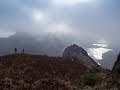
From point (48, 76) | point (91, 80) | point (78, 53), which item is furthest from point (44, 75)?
point (78, 53)

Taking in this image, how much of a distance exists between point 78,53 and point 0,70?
39468mm

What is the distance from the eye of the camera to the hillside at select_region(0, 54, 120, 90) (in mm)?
37562

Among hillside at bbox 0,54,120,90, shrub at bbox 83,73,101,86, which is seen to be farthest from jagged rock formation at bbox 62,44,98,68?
shrub at bbox 83,73,101,86

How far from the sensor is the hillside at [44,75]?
37.6m

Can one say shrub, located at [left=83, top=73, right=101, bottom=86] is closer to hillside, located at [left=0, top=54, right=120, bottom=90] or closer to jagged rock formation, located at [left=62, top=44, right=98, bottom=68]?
hillside, located at [left=0, top=54, right=120, bottom=90]

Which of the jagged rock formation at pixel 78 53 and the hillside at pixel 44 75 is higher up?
the jagged rock formation at pixel 78 53

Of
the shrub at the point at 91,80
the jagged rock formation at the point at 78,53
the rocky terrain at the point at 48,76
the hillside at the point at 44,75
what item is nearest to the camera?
the hillside at the point at 44,75

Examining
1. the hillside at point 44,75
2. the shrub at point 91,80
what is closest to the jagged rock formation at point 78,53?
the hillside at point 44,75

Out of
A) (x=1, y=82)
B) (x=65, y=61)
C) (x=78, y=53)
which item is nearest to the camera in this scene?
(x=1, y=82)

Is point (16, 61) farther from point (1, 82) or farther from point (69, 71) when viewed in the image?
point (1, 82)

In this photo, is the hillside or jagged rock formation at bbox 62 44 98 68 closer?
the hillside

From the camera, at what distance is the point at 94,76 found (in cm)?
4319

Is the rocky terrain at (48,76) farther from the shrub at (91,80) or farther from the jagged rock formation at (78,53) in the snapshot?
the jagged rock formation at (78,53)

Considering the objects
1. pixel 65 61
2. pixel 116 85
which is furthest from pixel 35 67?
pixel 116 85
